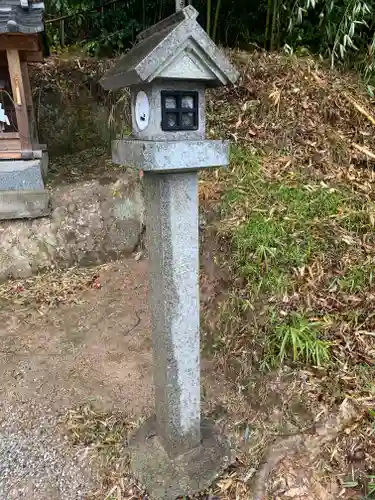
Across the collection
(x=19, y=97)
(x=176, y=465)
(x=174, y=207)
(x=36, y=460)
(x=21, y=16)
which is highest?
(x=21, y=16)

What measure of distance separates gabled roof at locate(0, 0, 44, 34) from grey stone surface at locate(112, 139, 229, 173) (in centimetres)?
280

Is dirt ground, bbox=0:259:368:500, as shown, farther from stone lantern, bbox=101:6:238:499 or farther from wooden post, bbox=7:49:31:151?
wooden post, bbox=7:49:31:151

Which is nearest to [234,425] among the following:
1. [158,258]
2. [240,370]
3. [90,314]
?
[240,370]

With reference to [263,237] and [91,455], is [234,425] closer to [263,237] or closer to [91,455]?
[91,455]

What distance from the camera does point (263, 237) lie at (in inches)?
129

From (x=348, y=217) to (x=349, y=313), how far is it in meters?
1.05

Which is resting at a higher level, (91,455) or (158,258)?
(158,258)

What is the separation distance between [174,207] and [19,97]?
11.2ft

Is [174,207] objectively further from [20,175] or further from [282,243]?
[20,175]

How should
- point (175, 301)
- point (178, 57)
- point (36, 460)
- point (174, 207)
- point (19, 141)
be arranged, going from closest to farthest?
point (178, 57) < point (174, 207) < point (175, 301) < point (36, 460) < point (19, 141)

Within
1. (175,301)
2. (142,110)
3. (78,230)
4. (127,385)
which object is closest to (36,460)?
(127,385)

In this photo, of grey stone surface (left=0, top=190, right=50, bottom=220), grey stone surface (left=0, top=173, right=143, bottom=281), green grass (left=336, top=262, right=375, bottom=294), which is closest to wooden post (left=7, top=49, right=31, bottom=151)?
grey stone surface (left=0, top=190, right=50, bottom=220)

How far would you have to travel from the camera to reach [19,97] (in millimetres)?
4277

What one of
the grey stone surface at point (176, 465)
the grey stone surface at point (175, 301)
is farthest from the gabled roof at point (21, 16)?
the grey stone surface at point (176, 465)
